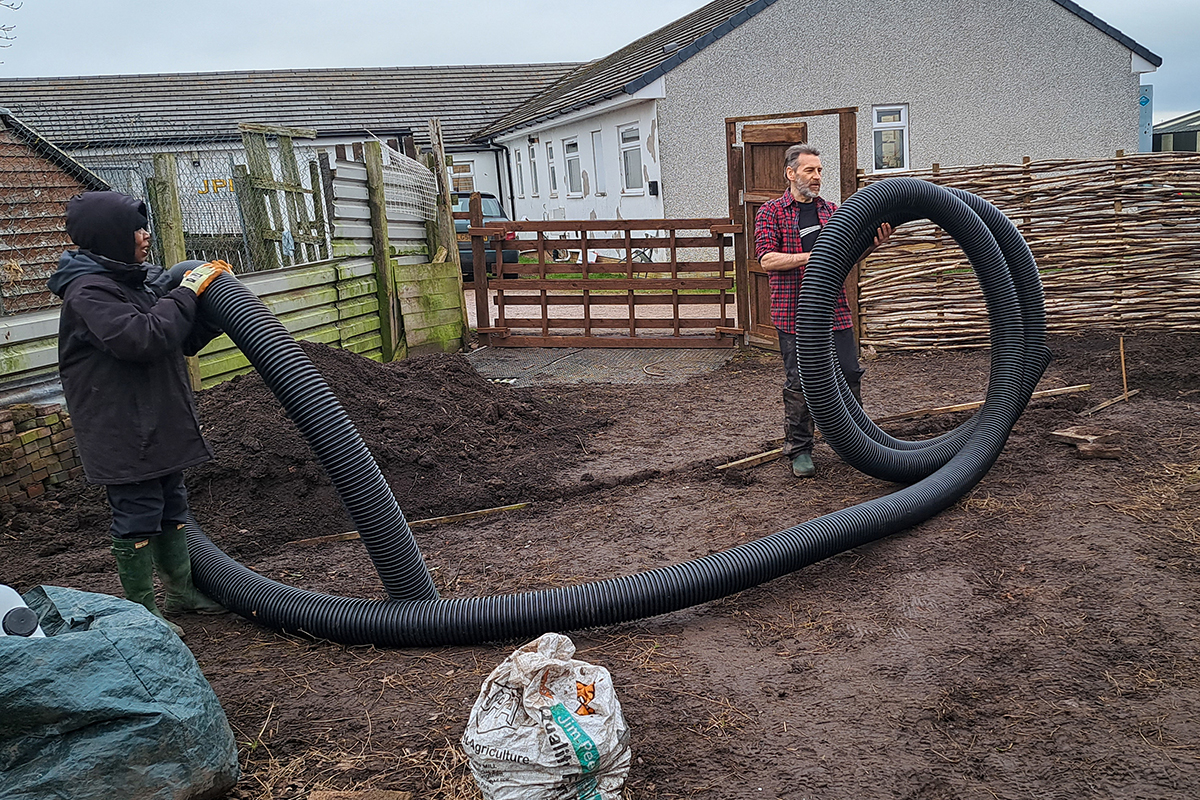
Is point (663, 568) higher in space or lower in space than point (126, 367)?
lower

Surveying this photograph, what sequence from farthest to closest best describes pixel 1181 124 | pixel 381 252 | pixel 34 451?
pixel 1181 124 → pixel 381 252 → pixel 34 451

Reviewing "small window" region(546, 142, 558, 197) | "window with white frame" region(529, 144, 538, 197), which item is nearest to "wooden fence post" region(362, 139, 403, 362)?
"small window" region(546, 142, 558, 197)

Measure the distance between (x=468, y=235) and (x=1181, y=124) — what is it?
1000 inches

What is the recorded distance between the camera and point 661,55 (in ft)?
56.7

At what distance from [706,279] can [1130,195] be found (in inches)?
165

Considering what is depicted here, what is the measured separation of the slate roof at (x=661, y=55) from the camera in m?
16.4

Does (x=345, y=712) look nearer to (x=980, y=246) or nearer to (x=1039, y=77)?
(x=980, y=246)

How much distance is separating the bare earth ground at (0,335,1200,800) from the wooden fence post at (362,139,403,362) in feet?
9.41

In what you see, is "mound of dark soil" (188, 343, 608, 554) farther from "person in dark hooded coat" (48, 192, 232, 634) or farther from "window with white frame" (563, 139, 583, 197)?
"window with white frame" (563, 139, 583, 197)

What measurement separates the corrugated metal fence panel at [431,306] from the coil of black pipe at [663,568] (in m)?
5.86

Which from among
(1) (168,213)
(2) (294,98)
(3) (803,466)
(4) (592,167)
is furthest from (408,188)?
(2) (294,98)

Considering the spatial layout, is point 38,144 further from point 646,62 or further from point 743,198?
point 646,62

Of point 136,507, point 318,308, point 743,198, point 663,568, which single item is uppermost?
point 743,198

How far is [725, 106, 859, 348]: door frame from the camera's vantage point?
8805 mm
